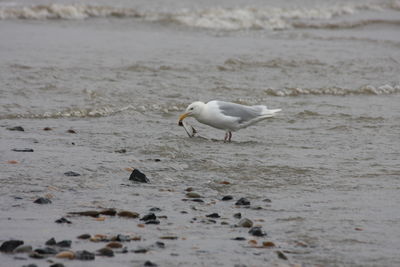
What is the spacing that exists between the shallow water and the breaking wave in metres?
0.14

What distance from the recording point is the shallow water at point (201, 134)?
4855mm

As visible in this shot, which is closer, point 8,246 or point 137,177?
point 8,246

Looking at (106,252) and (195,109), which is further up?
(195,109)

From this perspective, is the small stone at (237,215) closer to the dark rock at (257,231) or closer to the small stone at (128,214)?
the dark rock at (257,231)

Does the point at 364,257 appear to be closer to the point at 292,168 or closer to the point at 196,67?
the point at 292,168

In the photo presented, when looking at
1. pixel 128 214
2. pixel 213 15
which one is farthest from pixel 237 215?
pixel 213 15

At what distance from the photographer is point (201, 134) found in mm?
9016

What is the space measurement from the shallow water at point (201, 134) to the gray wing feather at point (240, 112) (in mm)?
302

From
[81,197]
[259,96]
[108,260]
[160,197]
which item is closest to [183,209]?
[160,197]

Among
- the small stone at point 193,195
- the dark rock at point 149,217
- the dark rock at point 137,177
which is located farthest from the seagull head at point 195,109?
the dark rock at point 149,217

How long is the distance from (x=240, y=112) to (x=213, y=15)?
13.1 m

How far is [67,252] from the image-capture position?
4.21m

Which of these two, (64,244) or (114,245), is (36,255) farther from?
(114,245)

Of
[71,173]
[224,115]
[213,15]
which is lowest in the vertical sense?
[71,173]
